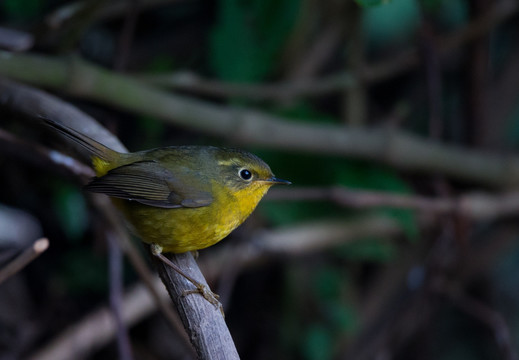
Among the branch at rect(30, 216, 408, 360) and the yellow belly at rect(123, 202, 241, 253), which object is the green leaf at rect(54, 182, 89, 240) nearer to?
the branch at rect(30, 216, 408, 360)

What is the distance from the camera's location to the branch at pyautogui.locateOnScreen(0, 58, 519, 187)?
3.10m

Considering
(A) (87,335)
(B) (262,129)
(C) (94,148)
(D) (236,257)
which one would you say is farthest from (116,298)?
(B) (262,129)

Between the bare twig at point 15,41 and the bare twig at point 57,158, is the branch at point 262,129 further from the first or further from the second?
the bare twig at point 57,158

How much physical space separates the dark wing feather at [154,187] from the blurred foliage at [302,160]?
1.02 m

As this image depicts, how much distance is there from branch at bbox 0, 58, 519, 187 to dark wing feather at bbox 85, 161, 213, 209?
0.27 metres

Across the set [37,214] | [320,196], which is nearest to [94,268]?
[37,214]

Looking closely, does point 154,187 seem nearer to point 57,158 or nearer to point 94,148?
point 94,148

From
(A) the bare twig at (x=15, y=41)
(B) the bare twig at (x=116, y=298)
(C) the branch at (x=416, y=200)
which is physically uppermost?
(A) the bare twig at (x=15, y=41)

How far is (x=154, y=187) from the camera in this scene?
2605mm

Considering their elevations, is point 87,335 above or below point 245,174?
below

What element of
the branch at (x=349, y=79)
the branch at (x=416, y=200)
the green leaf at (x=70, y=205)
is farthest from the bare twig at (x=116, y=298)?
the branch at (x=349, y=79)

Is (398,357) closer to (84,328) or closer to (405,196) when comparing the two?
(405,196)

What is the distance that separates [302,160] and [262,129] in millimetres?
585

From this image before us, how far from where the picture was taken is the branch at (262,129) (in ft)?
10.2
